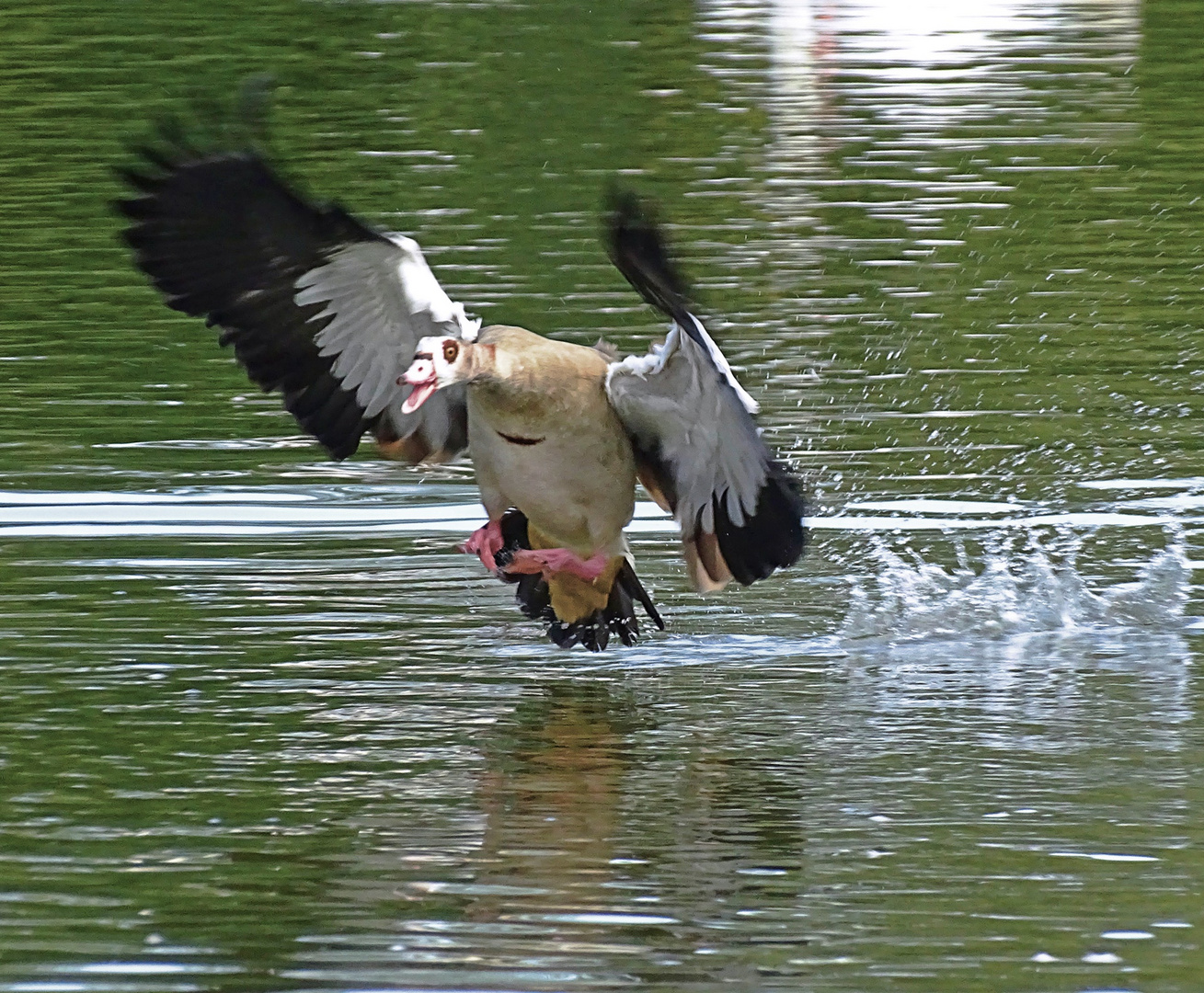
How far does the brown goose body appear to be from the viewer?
29.3 feet

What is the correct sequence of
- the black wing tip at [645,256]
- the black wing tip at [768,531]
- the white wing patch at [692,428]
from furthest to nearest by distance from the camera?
the black wing tip at [768,531] < the white wing patch at [692,428] < the black wing tip at [645,256]

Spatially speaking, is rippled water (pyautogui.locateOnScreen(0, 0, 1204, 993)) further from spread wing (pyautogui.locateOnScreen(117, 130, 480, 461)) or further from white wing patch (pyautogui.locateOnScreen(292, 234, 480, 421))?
white wing patch (pyautogui.locateOnScreen(292, 234, 480, 421))

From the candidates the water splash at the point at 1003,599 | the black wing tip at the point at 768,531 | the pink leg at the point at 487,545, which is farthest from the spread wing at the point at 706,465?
the water splash at the point at 1003,599

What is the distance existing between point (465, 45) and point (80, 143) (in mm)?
5734

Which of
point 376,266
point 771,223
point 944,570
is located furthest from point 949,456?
point 771,223

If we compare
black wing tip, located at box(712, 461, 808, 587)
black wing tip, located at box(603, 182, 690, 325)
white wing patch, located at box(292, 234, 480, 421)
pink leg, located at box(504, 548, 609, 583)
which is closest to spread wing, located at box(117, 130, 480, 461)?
white wing patch, located at box(292, 234, 480, 421)

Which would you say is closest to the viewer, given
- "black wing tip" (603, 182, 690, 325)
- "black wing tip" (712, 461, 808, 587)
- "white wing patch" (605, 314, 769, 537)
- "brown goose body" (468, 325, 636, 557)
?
"black wing tip" (603, 182, 690, 325)

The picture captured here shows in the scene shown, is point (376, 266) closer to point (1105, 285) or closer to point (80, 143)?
point (1105, 285)

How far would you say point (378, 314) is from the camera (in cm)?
915

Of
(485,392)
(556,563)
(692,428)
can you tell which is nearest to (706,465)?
(692,428)

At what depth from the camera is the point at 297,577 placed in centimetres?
998

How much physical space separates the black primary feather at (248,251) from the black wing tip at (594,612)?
86cm

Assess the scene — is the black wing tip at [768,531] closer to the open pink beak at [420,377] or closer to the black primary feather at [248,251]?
the open pink beak at [420,377]

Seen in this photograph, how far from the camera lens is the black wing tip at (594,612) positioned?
9.37 m
